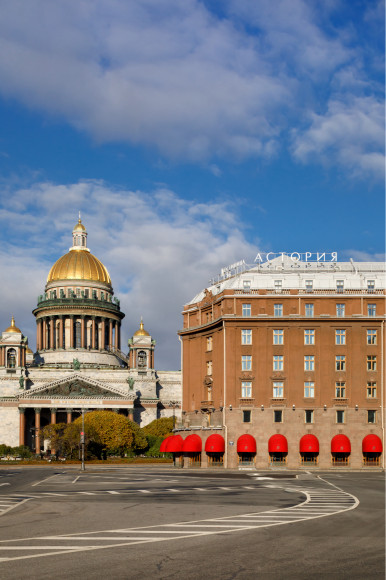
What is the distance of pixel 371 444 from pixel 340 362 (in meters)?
8.83

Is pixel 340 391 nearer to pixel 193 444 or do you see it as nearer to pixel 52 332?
pixel 193 444

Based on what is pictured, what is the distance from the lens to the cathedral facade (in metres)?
160

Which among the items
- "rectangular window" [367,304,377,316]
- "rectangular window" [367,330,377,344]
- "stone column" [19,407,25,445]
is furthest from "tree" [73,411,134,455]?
"rectangular window" [367,304,377,316]

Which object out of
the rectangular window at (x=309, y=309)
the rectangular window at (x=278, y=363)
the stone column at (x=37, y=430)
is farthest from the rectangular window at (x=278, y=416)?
the stone column at (x=37, y=430)

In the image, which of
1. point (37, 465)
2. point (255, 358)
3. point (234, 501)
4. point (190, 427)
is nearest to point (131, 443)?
point (37, 465)

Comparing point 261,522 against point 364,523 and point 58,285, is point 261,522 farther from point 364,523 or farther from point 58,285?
point 58,285

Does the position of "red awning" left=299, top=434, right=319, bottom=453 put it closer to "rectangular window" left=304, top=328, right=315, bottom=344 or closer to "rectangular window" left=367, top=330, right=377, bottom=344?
"rectangular window" left=304, top=328, right=315, bottom=344

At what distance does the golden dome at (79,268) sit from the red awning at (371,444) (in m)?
108

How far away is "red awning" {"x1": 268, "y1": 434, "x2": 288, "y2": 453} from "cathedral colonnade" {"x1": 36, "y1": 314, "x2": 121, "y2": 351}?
100388 millimetres

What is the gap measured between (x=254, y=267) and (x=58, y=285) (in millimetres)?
94091

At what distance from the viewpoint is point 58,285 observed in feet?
599

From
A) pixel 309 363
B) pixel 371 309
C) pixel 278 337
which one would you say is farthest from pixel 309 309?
pixel 371 309

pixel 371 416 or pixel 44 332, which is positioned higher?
pixel 44 332

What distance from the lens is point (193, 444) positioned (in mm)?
87000
